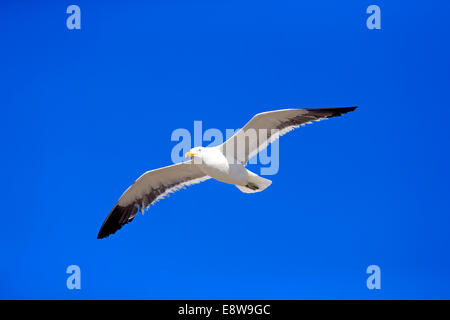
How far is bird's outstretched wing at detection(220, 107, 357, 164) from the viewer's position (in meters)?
7.34

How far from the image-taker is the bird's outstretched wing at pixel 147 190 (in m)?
8.65

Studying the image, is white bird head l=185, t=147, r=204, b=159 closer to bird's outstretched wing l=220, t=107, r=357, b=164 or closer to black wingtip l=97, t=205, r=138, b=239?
bird's outstretched wing l=220, t=107, r=357, b=164

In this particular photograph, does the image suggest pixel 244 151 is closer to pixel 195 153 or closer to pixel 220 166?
pixel 220 166

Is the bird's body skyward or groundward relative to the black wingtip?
skyward

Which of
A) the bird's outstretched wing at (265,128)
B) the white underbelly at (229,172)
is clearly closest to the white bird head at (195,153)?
the white underbelly at (229,172)

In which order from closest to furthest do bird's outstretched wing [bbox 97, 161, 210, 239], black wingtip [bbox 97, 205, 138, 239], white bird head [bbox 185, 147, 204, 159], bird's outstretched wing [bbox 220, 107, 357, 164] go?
bird's outstretched wing [bbox 220, 107, 357, 164] → white bird head [bbox 185, 147, 204, 159] → bird's outstretched wing [bbox 97, 161, 210, 239] → black wingtip [bbox 97, 205, 138, 239]

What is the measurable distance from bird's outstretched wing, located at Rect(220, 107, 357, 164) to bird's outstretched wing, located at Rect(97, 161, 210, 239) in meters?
1.07

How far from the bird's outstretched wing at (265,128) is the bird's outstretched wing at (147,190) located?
107cm

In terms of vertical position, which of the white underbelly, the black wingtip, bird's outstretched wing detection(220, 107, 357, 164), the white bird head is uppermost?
bird's outstretched wing detection(220, 107, 357, 164)

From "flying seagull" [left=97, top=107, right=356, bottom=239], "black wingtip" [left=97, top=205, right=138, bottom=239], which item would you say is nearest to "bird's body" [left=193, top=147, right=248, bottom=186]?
"flying seagull" [left=97, top=107, right=356, bottom=239]

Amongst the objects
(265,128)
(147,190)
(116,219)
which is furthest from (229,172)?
(116,219)
